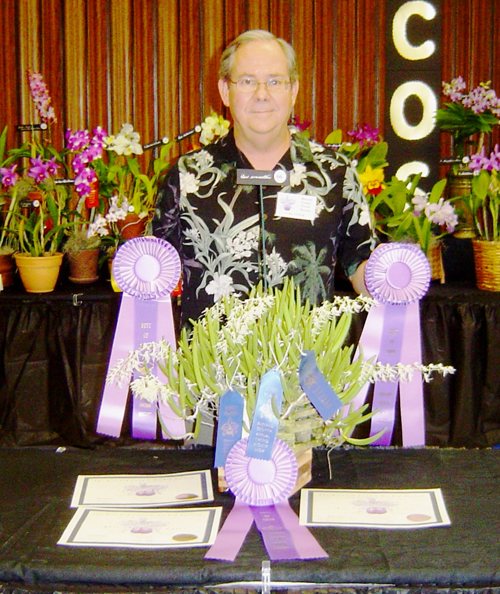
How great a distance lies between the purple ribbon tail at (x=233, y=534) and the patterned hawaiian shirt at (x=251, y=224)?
76 centimetres

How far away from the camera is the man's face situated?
1802 millimetres

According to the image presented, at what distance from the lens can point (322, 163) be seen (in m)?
1.95

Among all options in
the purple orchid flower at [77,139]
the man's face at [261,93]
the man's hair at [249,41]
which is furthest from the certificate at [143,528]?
the purple orchid flower at [77,139]

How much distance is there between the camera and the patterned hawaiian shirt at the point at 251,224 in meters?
1.89

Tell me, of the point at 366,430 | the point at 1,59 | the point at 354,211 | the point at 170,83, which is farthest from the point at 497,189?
the point at 1,59

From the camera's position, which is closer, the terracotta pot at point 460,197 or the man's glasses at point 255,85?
the man's glasses at point 255,85

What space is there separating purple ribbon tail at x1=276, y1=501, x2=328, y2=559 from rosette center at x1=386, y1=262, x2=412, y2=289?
603 mm

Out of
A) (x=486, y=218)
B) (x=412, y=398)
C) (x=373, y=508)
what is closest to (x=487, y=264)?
(x=486, y=218)

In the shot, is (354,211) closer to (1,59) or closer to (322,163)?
(322,163)

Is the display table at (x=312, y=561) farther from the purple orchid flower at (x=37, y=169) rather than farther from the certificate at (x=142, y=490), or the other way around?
the purple orchid flower at (x=37, y=169)

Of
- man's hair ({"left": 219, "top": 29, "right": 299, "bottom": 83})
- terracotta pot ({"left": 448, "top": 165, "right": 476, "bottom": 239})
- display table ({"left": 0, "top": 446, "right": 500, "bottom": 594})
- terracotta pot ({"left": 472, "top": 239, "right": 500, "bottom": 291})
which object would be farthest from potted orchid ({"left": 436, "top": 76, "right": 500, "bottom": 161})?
display table ({"left": 0, "top": 446, "right": 500, "bottom": 594})

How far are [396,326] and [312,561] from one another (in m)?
0.80

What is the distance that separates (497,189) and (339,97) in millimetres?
1703

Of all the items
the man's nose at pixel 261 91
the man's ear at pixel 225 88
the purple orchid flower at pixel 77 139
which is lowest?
the man's nose at pixel 261 91
